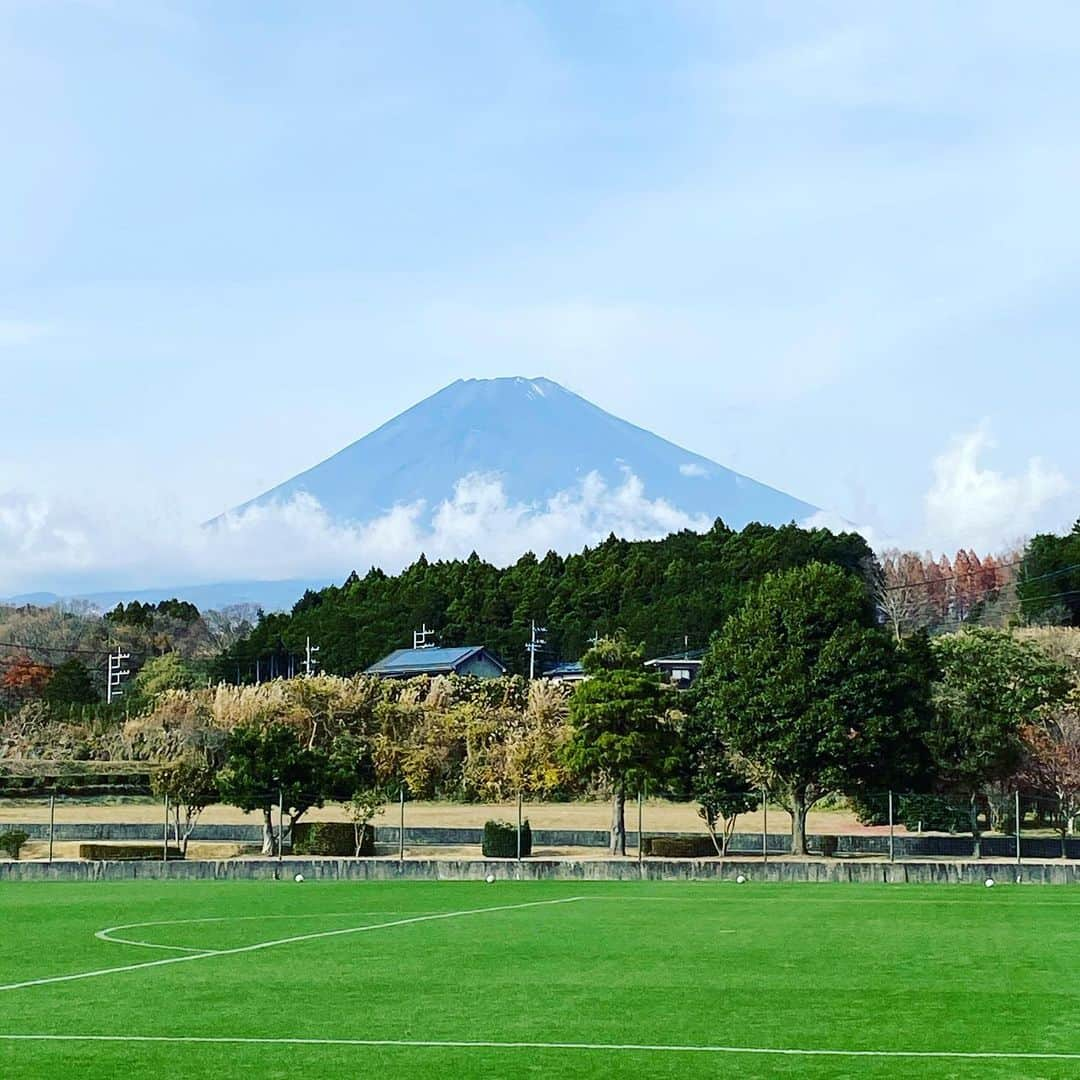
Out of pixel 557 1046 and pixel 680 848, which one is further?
pixel 680 848

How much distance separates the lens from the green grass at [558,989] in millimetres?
10797

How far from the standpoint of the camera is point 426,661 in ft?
295

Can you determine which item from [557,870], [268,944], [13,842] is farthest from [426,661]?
[268,944]

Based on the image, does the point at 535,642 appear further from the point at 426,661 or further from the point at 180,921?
the point at 180,921

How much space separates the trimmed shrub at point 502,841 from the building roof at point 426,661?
42817mm

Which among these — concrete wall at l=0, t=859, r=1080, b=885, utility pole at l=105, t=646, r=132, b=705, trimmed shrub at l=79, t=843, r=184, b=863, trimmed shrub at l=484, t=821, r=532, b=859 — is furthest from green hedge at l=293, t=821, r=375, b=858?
utility pole at l=105, t=646, r=132, b=705

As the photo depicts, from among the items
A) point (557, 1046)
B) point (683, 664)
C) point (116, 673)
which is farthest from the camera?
point (116, 673)

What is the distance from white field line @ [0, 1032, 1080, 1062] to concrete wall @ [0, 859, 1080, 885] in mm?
25074

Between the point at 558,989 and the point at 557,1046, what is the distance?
3.45 meters

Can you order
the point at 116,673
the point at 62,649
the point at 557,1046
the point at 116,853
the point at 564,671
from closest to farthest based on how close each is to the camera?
the point at 557,1046, the point at 116,853, the point at 564,671, the point at 116,673, the point at 62,649

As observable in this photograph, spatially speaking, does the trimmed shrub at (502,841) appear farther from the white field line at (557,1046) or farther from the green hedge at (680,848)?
the white field line at (557,1046)

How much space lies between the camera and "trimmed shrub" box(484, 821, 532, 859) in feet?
138

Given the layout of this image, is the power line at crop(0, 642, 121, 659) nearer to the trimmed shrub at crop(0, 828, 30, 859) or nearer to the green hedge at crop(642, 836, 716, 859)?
the trimmed shrub at crop(0, 828, 30, 859)

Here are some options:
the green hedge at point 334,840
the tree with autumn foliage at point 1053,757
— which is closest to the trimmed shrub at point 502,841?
the green hedge at point 334,840
